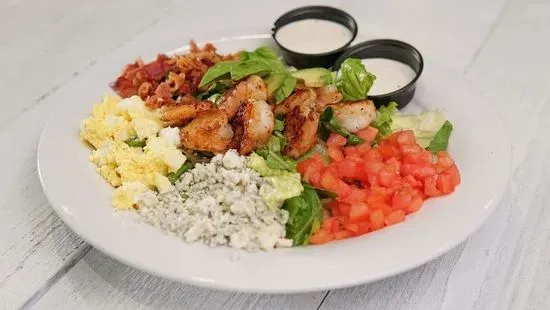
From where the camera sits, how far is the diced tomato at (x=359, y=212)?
2.31 m

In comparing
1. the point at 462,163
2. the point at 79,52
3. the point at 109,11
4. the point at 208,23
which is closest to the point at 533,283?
the point at 462,163

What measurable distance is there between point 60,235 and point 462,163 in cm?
159

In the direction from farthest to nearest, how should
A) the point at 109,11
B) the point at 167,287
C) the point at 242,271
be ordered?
the point at 109,11
the point at 167,287
the point at 242,271

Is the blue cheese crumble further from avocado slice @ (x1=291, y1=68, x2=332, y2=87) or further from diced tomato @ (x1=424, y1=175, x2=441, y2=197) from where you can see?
avocado slice @ (x1=291, y1=68, x2=332, y2=87)

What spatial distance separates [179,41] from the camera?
11.1ft

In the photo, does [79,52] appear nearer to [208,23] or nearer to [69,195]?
[208,23]

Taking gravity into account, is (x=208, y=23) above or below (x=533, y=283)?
above

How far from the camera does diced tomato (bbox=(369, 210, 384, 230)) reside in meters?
2.29

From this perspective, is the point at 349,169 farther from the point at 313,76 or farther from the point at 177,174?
the point at 313,76

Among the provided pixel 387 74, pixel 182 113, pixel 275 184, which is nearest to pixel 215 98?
pixel 182 113

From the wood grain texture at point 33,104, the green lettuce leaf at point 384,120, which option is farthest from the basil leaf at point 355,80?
the wood grain texture at point 33,104

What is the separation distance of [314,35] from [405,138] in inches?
41.0

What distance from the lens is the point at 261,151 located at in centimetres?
261

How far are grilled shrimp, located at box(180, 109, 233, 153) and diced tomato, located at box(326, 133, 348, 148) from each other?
394 millimetres
